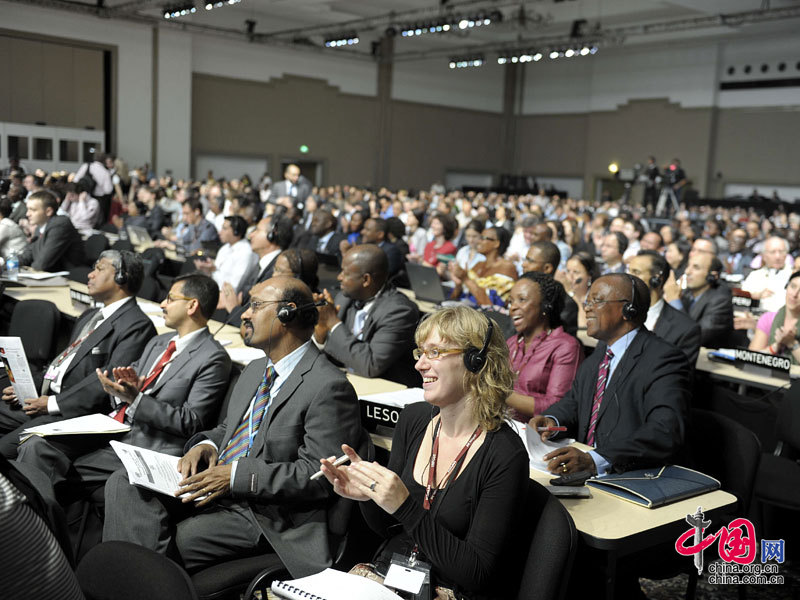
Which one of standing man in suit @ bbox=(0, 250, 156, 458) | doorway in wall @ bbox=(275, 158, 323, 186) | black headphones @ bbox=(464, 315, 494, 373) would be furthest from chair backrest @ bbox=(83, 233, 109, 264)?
doorway in wall @ bbox=(275, 158, 323, 186)

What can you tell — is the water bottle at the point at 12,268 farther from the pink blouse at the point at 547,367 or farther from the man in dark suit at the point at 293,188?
the man in dark suit at the point at 293,188

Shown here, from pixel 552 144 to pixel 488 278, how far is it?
22.7 metres

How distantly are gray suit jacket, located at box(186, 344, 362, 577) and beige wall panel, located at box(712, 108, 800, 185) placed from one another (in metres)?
22.9

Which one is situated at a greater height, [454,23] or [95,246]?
[454,23]

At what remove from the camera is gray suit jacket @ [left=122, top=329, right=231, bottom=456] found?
2.82 metres

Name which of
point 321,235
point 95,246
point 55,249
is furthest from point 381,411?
point 321,235

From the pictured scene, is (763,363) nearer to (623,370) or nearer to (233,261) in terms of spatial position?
(623,370)

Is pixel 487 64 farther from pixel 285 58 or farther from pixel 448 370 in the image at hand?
pixel 448 370

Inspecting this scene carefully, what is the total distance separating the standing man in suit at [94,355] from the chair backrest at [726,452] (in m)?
2.51

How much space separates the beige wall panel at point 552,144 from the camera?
26656 millimetres

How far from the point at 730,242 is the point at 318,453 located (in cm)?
982

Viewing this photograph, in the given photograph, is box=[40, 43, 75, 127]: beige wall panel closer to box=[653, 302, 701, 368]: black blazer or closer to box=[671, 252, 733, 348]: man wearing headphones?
box=[671, 252, 733, 348]: man wearing headphones

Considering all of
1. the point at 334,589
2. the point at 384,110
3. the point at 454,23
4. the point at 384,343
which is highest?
the point at 454,23

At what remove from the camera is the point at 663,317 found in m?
4.19
